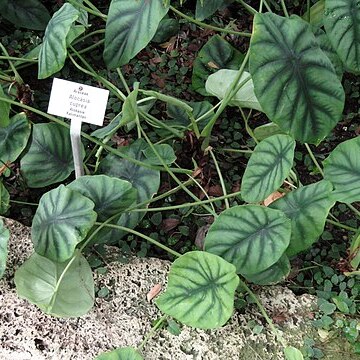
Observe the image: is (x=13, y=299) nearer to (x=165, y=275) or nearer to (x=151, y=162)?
(x=165, y=275)

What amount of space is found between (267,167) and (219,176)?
1.34 feet

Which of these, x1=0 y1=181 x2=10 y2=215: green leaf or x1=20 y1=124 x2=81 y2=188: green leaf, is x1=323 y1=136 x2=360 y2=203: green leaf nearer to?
x1=20 y1=124 x2=81 y2=188: green leaf

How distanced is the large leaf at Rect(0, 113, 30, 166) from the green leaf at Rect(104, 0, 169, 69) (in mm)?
306

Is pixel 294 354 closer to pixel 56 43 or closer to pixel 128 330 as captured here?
pixel 128 330

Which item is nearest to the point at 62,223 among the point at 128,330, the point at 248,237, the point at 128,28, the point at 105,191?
A: the point at 105,191

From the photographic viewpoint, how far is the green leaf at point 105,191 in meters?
1.41

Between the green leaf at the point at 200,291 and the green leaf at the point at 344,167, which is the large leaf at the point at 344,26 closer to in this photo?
the green leaf at the point at 344,167

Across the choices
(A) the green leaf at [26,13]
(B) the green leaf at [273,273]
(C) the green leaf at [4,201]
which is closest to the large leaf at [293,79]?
(B) the green leaf at [273,273]

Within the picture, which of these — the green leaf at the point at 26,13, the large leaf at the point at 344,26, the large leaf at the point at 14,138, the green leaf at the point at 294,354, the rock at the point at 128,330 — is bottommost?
the rock at the point at 128,330

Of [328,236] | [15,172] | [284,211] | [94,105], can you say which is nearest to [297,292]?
[328,236]

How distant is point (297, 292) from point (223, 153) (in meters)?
0.49

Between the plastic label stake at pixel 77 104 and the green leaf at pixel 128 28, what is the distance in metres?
0.12

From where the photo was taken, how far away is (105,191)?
4.67ft

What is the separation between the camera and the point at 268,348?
1.43m
